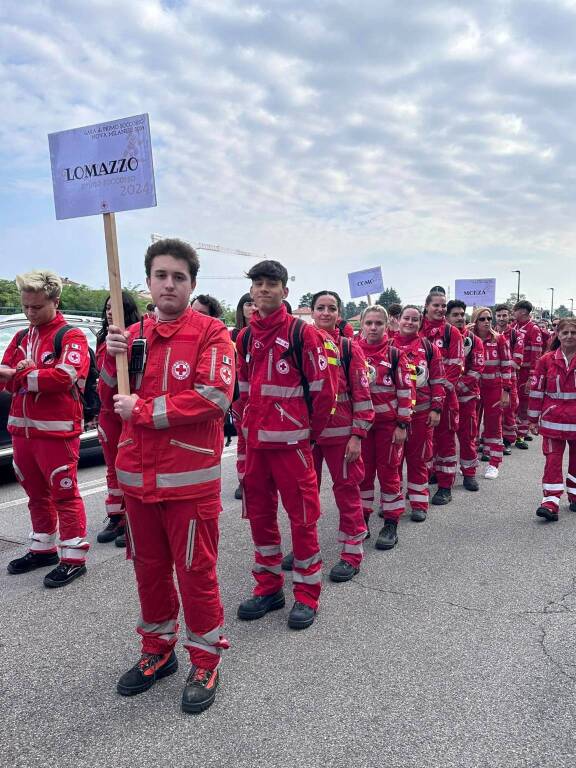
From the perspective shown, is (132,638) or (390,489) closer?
(132,638)

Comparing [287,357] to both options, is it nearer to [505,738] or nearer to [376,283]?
[505,738]

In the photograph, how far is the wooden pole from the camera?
2.63 metres

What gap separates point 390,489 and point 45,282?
319 cm

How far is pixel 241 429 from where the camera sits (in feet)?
14.7

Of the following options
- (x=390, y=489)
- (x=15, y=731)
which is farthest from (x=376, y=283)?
(x=15, y=731)

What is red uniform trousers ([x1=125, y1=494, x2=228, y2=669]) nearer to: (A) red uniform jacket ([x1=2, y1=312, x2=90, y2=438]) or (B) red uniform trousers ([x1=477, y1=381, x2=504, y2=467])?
(A) red uniform jacket ([x1=2, y1=312, x2=90, y2=438])

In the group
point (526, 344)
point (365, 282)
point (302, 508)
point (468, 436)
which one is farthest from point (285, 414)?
point (526, 344)

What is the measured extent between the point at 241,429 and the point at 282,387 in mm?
1085

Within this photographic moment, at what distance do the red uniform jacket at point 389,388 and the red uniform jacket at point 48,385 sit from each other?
2.38 metres

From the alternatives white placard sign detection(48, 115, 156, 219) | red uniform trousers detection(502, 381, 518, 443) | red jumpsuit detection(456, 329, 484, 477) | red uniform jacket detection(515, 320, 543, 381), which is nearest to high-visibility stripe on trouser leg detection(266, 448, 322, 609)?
white placard sign detection(48, 115, 156, 219)

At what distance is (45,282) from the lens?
4008mm

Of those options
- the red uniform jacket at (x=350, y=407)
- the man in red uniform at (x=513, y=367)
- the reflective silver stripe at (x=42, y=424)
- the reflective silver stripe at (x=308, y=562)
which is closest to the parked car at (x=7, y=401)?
the reflective silver stripe at (x=42, y=424)

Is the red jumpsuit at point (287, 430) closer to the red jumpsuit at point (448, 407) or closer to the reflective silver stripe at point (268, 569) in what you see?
the reflective silver stripe at point (268, 569)

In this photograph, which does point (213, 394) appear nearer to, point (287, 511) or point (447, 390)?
point (287, 511)
